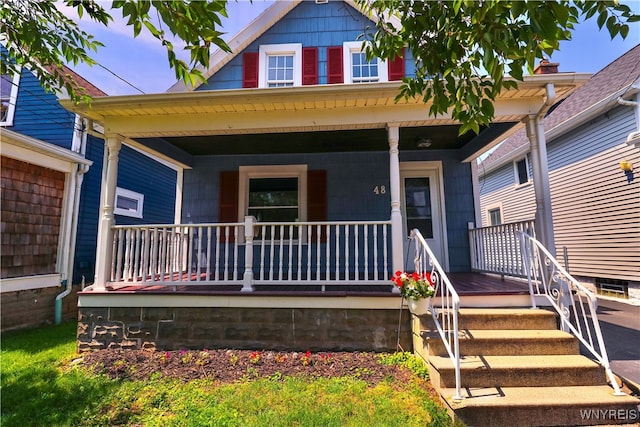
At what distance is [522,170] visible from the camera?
9.30 m

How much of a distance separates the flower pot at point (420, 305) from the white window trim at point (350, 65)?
182 inches

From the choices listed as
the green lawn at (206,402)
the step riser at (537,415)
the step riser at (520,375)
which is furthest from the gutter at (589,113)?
the green lawn at (206,402)

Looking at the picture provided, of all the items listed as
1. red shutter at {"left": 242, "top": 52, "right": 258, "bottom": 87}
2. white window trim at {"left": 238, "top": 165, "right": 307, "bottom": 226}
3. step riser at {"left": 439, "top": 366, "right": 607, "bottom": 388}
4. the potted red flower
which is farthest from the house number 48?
step riser at {"left": 439, "top": 366, "right": 607, "bottom": 388}

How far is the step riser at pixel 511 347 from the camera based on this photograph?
296cm

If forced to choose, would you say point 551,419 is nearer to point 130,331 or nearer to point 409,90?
point 409,90

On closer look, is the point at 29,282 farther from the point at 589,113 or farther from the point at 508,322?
the point at 589,113

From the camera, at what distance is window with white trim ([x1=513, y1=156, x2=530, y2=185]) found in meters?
9.02

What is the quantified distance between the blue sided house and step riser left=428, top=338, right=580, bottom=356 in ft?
0.04

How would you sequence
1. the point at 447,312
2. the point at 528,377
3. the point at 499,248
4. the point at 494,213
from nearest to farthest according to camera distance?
the point at 528,377, the point at 447,312, the point at 499,248, the point at 494,213

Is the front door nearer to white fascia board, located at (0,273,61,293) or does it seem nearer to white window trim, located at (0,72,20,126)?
white fascia board, located at (0,273,61,293)

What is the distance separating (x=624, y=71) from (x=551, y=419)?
781cm

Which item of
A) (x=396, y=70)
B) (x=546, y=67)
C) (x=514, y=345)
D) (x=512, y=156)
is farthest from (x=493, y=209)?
(x=514, y=345)

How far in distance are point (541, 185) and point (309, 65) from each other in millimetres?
4715

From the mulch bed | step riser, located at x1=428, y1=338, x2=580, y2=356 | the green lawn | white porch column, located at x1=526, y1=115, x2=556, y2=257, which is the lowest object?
the green lawn
